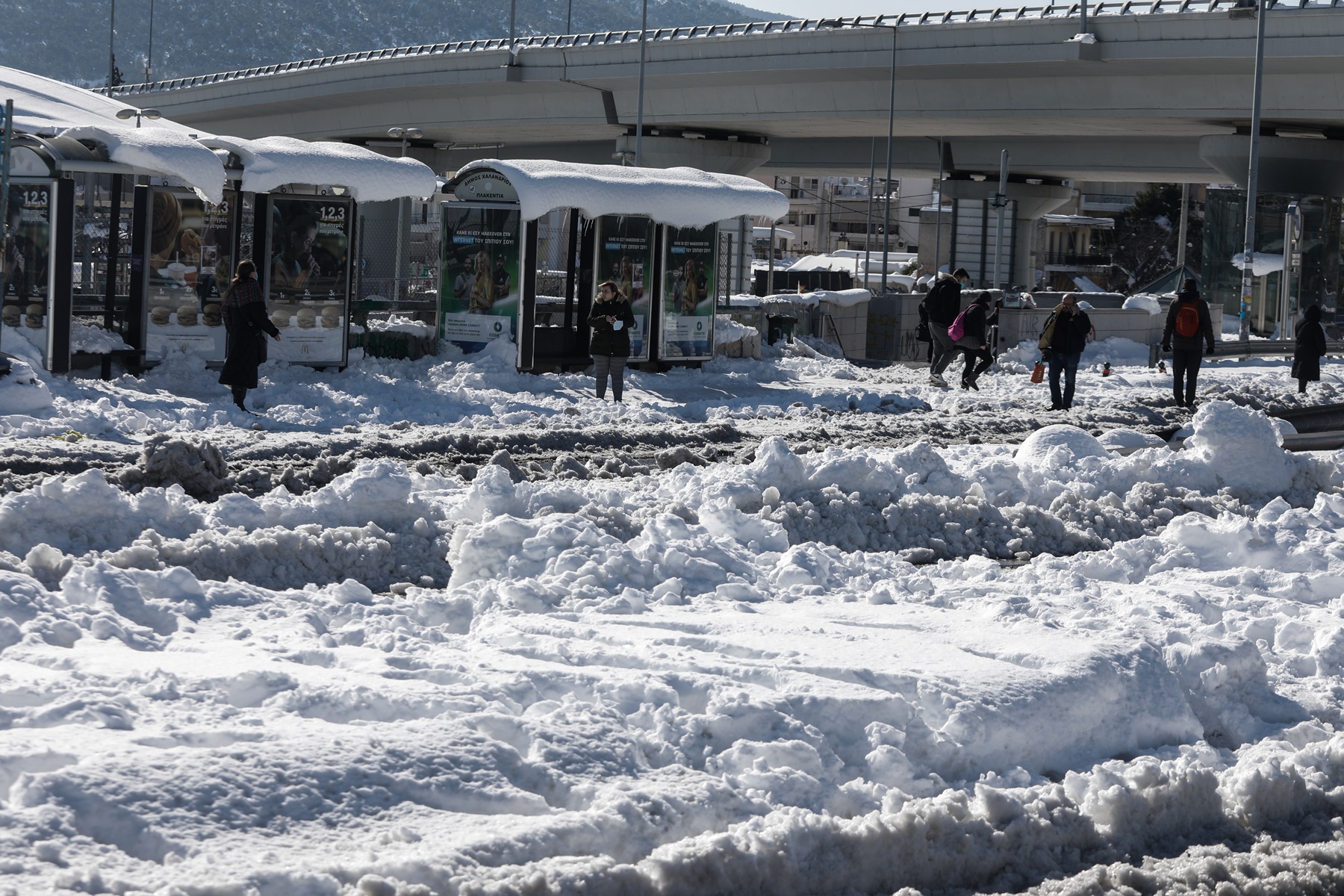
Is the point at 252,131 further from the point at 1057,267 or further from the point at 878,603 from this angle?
the point at 878,603

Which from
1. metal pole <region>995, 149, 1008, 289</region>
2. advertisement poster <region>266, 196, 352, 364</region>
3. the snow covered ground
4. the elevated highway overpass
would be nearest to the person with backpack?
the snow covered ground

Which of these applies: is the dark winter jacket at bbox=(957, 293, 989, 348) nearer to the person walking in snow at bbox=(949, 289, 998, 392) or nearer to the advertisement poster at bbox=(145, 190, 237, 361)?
the person walking in snow at bbox=(949, 289, 998, 392)

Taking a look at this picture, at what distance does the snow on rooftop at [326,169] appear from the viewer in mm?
18594

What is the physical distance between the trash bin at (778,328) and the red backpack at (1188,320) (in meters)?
9.50

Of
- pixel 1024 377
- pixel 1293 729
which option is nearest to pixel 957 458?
pixel 1293 729

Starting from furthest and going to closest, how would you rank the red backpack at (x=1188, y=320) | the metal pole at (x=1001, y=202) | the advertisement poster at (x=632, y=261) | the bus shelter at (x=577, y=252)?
the metal pole at (x=1001, y=202) → the advertisement poster at (x=632, y=261) → the bus shelter at (x=577, y=252) → the red backpack at (x=1188, y=320)

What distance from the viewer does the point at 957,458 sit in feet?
45.1

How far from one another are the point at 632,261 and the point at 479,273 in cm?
A: 210

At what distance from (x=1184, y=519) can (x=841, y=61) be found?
126 feet

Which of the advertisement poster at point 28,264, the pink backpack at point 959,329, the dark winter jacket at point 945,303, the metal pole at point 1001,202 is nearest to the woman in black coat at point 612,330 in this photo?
the pink backpack at point 959,329

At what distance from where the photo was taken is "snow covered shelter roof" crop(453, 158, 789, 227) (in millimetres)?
20406

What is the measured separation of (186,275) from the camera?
1841cm

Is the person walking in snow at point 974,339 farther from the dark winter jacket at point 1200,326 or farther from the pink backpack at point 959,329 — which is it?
the dark winter jacket at point 1200,326

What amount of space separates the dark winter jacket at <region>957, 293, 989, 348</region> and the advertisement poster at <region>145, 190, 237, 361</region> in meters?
9.39
